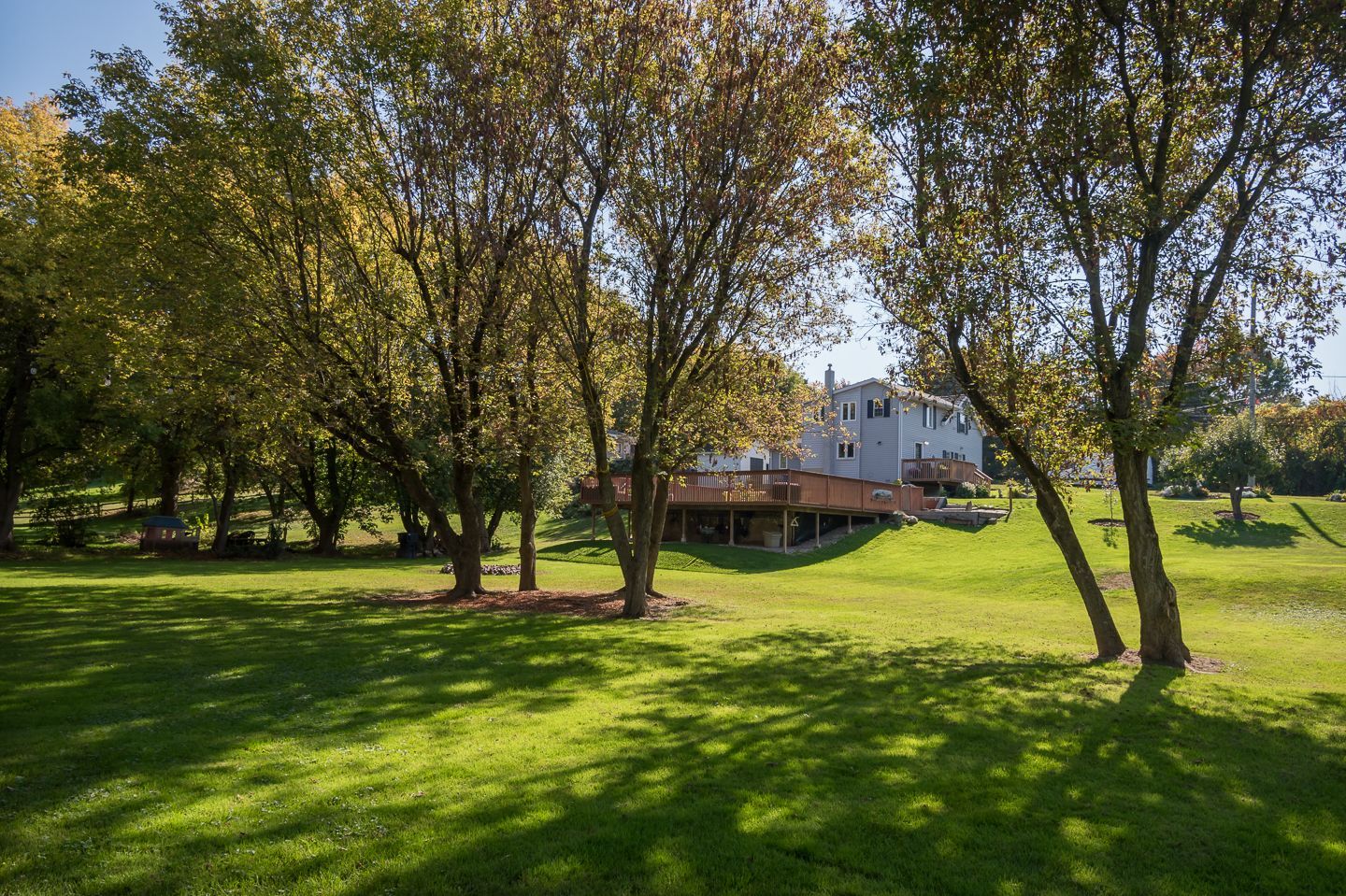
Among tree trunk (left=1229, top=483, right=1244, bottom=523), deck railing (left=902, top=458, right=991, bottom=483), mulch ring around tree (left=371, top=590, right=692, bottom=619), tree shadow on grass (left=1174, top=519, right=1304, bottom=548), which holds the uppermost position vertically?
deck railing (left=902, top=458, right=991, bottom=483)

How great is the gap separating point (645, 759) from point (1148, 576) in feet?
29.9

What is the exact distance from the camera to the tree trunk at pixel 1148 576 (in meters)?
12.3

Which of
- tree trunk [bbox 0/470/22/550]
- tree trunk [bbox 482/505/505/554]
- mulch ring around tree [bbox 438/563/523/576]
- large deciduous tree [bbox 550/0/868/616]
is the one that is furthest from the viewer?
tree trunk [bbox 482/505/505/554]

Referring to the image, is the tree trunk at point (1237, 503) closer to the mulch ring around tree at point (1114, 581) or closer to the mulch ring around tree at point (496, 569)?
the mulch ring around tree at point (1114, 581)

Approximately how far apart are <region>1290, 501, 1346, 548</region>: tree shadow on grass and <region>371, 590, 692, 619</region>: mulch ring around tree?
1030 inches

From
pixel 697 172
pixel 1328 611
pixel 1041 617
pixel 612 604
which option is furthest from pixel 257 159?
pixel 1328 611

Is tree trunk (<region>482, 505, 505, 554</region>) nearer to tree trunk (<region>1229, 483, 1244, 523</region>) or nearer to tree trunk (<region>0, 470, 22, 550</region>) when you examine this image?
tree trunk (<region>0, 470, 22, 550</region>)

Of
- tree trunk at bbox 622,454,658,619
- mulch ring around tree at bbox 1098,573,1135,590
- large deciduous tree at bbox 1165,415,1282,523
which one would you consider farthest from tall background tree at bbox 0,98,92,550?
large deciduous tree at bbox 1165,415,1282,523

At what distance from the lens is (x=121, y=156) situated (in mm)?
15820

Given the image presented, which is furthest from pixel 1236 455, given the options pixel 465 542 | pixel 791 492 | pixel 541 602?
pixel 465 542

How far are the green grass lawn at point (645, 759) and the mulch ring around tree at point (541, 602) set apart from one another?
1701 mm

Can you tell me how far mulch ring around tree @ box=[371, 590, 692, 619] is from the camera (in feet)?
58.4

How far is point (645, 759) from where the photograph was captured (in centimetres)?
686

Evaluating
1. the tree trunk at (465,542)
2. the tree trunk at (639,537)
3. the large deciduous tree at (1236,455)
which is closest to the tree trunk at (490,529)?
the tree trunk at (465,542)
